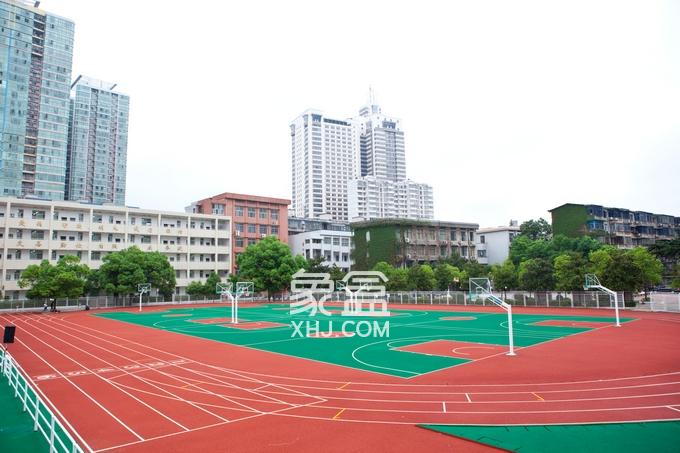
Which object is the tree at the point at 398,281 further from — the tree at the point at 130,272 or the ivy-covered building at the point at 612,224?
the ivy-covered building at the point at 612,224

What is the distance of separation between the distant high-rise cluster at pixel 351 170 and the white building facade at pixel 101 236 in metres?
77.5

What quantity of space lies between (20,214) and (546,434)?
202 feet

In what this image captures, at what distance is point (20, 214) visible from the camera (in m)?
51.8

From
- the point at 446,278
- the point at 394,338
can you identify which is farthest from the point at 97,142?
the point at 394,338

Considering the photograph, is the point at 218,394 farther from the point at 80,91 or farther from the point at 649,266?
the point at 80,91

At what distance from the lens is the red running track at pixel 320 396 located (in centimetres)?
838

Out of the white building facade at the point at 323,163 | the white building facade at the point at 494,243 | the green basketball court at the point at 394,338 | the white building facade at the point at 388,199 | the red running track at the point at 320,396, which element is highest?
the white building facade at the point at 323,163

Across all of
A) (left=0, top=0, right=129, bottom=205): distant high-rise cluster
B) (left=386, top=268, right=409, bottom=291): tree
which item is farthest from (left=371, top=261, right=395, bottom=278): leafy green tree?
(left=0, top=0, right=129, bottom=205): distant high-rise cluster

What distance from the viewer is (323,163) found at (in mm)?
149750

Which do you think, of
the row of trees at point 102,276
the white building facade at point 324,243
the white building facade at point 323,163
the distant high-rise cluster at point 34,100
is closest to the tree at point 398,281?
the white building facade at point 324,243

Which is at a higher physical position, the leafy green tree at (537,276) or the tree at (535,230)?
the tree at (535,230)

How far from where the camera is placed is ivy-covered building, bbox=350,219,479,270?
224 ft

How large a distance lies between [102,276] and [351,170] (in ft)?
370

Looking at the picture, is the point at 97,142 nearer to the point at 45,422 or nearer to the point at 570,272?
the point at 570,272
